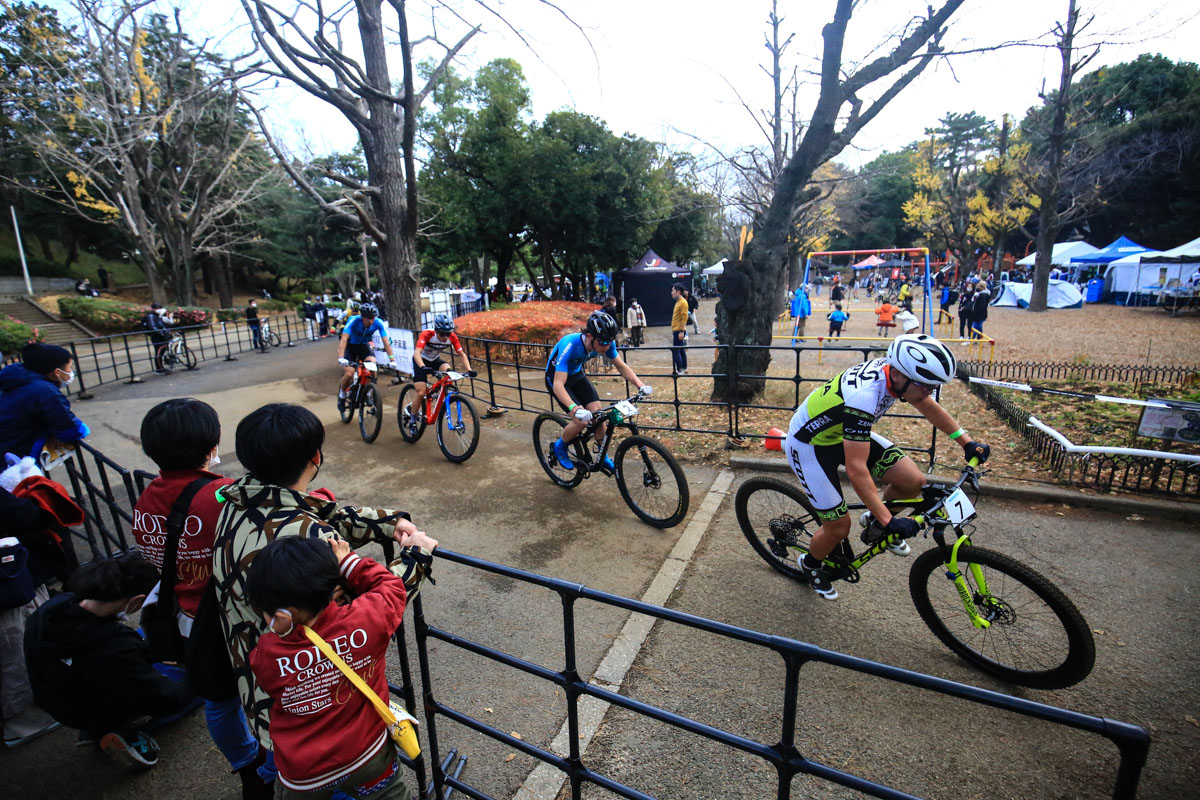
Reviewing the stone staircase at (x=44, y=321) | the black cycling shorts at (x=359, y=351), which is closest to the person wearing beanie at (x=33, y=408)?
the black cycling shorts at (x=359, y=351)

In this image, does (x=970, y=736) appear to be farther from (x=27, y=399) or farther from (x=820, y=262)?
(x=820, y=262)

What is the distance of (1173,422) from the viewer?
520 centimetres

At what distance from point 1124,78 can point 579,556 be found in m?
47.7

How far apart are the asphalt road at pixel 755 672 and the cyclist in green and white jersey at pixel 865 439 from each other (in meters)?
0.72

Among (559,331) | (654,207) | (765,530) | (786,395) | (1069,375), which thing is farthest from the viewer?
(654,207)

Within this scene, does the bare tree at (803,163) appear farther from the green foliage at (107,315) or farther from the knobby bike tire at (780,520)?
the green foliage at (107,315)

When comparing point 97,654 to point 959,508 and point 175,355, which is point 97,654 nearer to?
point 959,508

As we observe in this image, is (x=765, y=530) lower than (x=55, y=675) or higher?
lower

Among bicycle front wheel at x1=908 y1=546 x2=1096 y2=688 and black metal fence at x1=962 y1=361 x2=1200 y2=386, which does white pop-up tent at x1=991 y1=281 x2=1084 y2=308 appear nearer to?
black metal fence at x1=962 y1=361 x2=1200 y2=386

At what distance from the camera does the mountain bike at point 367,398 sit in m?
8.03

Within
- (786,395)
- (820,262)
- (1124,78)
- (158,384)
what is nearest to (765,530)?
(786,395)

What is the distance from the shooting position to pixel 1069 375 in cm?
1023

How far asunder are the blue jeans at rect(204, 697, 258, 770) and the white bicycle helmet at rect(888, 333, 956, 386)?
12.3 ft

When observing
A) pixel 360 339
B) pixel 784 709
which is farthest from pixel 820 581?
pixel 360 339
